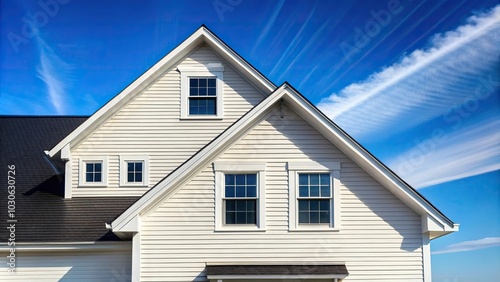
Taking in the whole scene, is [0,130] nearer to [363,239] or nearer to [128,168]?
[128,168]

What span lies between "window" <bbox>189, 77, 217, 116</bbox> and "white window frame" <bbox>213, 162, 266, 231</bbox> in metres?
3.95

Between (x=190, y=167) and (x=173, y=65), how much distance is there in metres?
5.18

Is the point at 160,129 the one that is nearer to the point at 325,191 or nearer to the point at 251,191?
the point at 251,191

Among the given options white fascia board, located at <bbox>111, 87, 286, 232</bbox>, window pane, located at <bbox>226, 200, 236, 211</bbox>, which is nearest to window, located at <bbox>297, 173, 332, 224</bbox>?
window pane, located at <bbox>226, 200, 236, 211</bbox>

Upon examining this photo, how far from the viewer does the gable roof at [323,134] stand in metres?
11.6

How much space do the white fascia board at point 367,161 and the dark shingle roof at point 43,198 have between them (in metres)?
6.28

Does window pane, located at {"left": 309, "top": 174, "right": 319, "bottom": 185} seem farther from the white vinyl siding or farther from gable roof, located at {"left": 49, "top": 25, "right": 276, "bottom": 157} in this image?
the white vinyl siding

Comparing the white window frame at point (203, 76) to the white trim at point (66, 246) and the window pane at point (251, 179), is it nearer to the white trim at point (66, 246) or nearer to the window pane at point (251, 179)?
the window pane at point (251, 179)

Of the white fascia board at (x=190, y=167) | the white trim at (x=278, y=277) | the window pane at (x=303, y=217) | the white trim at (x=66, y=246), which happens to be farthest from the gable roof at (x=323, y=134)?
the white trim at (x=278, y=277)

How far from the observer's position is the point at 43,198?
14.9m

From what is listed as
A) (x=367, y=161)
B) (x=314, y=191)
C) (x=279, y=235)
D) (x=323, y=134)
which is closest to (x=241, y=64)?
(x=323, y=134)

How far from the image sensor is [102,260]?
43.6 ft

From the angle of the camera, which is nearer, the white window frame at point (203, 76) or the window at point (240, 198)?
the window at point (240, 198)

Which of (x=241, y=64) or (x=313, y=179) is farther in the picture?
(x=241, y=64)
